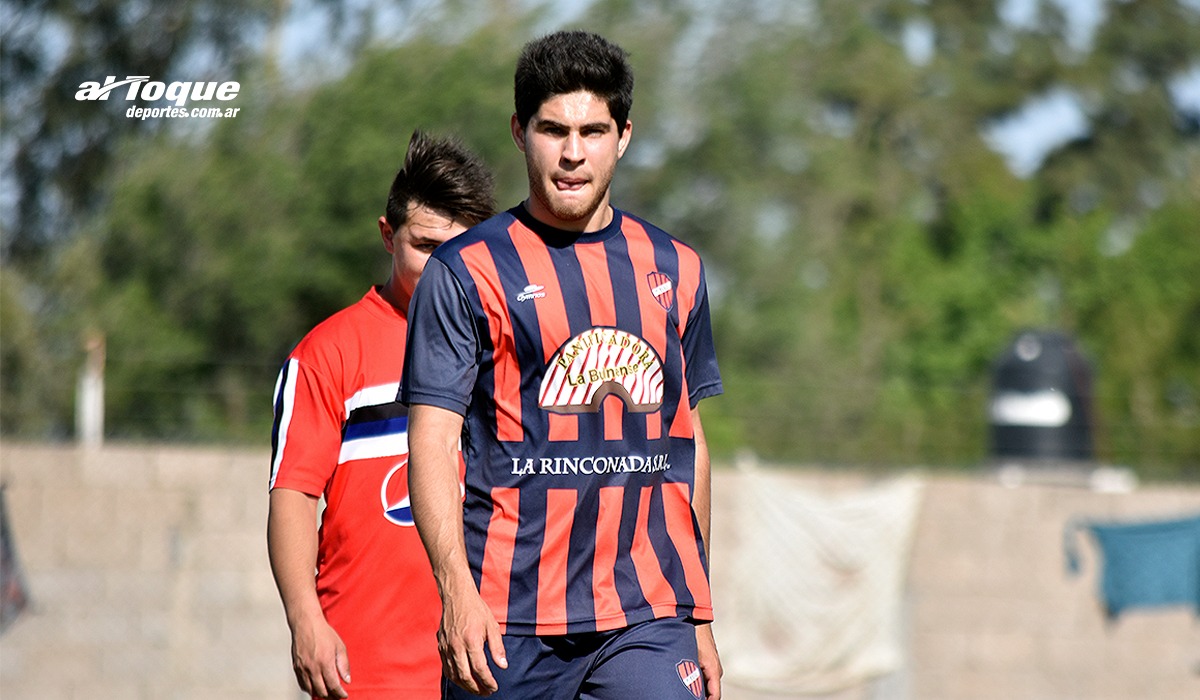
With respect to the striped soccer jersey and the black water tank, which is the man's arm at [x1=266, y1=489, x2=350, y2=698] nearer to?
the striped soccer jersey

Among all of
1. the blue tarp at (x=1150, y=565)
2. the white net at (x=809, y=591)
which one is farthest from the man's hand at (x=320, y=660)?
the blue tarp at (x=1150, y=565)

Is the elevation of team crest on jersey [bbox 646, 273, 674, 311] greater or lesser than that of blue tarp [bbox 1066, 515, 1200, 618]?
greater

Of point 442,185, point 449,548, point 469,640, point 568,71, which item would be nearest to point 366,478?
point 442,185

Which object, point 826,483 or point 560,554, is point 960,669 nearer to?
point 826,483

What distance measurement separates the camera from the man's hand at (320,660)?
383cm

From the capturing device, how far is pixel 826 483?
11211 millimetres

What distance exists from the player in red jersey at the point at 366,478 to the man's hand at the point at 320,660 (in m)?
0.06

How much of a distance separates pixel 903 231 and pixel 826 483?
73.3 ft

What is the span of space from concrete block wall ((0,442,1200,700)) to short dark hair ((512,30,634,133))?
6666 mm

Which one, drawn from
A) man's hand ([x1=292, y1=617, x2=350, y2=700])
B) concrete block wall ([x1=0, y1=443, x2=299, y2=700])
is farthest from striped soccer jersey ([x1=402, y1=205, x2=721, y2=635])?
concrete block wall ([x1=0, y1=443, x2=299, y2=700])

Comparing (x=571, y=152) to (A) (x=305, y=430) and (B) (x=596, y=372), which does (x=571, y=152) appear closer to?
(B) (x=596, y=372)

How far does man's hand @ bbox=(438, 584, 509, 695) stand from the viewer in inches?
117

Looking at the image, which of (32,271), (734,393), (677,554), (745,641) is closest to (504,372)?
(677,554)

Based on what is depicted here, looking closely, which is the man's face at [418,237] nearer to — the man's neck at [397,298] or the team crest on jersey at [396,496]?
the man's neck at [397,298]
